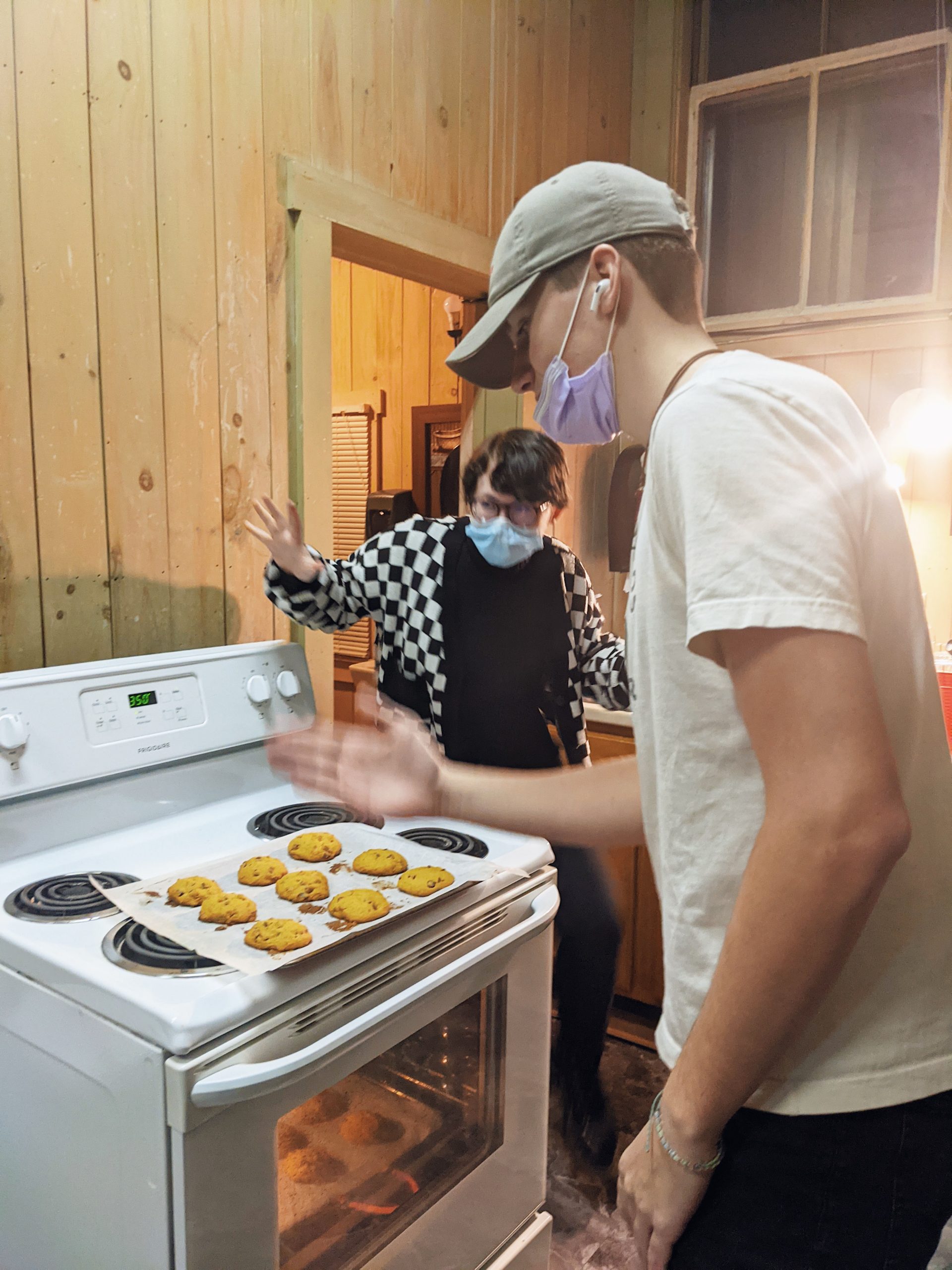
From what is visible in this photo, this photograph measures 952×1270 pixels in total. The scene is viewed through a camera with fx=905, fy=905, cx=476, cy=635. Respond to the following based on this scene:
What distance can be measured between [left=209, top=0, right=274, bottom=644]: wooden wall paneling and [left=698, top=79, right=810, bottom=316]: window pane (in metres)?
1.65

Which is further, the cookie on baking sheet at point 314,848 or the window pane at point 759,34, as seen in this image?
the window pane at point 759,34

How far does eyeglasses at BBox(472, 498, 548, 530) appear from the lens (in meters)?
1.93

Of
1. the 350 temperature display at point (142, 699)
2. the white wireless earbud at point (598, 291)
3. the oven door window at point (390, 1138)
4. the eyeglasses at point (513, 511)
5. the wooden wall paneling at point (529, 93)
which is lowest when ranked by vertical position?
the oven door window at point (390, 1138)

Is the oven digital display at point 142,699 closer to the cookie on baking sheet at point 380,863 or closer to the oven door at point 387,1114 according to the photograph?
the cookie on baking sheet at point 380,863

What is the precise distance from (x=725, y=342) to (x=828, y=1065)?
2584 millimetres

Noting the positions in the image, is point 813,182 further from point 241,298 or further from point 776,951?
point 776,951

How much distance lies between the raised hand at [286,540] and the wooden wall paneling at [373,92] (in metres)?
0.79

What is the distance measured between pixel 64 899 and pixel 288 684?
2.10 feet

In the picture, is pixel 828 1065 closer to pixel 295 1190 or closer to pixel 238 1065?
pixel 238 1065

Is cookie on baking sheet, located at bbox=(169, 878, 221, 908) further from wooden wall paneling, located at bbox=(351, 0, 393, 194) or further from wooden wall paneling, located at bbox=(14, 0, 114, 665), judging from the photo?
wooden wall paneling, located at bbox=(351, 0, 393, 194)

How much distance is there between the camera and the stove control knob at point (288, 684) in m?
1.67

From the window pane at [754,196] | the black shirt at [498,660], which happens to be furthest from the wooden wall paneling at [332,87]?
the window pane at [754,196]

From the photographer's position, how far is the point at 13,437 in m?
1.40

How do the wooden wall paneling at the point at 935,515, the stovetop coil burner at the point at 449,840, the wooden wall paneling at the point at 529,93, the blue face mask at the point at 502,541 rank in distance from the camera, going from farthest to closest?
1. the wooden wall paneling at the point at 935,515
2. the wooden wall paneling at the point at 529,93
3. the blue face mask at the point at 502,541
4. the stovetop coil burner at the point at 449,840
